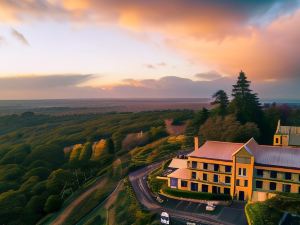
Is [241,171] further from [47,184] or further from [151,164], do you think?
[47,184]

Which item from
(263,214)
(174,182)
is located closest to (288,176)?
(263,214)

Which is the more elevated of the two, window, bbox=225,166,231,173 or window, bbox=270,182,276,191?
window, bbox=225,166,231,173

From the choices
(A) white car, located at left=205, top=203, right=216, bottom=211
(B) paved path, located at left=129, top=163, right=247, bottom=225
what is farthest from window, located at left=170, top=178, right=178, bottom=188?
(A) white car, located at left=205, top=203, right=216, bottom=211

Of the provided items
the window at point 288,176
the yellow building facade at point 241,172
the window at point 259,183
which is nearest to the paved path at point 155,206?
the yellow building facade at point 241,172

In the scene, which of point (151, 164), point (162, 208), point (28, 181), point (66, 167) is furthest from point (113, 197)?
point (66, 167)

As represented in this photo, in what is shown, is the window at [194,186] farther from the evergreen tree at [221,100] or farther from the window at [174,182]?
the evergreen tree at [221,100]

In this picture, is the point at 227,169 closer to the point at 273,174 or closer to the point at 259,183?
the point at 259,183

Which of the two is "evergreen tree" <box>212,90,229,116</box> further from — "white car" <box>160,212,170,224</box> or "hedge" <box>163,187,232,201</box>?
"white car" <box>160,212,170,224</box>
